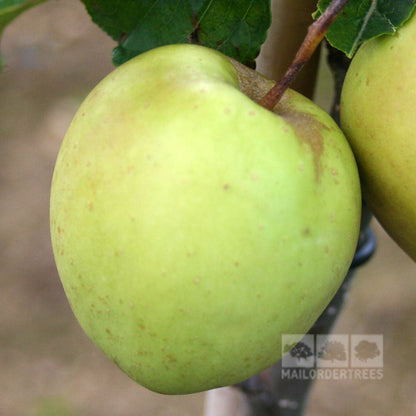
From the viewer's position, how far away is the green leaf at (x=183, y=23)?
0.64 m

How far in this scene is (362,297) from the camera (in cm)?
219

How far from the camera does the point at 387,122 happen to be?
1.91ft

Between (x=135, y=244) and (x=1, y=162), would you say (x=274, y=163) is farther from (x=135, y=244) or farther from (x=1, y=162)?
(x=1, y=162)

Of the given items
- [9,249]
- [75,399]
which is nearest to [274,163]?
[75,399]

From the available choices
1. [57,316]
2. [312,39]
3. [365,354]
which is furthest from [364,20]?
[57,316]

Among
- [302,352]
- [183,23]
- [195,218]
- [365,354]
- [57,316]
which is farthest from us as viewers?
[57,316]

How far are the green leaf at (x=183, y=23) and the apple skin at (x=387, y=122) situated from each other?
109 millimetres

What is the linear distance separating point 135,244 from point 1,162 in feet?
6.95

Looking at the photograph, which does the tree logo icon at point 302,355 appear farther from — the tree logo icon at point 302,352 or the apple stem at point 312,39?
the apple stem at point 312,39

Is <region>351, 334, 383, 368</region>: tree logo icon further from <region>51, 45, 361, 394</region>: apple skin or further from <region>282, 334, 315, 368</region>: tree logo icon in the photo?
<region>51, 45, 361, 394</region>: apple skin

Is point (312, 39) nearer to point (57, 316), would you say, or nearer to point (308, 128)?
point (308, 128)

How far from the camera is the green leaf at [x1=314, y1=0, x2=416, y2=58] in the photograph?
584 mm

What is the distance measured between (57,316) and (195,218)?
68.8 inches

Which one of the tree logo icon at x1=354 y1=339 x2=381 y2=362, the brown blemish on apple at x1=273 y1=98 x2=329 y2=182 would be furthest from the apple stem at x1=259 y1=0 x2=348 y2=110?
the tree logo icon at x1=354 y1=339 x2=381 y2=362
